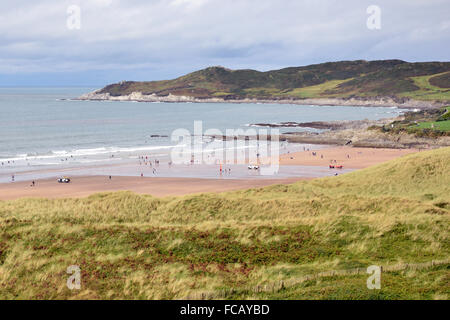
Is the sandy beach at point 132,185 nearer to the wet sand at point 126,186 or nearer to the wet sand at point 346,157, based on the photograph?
the wet sand at point 126,186

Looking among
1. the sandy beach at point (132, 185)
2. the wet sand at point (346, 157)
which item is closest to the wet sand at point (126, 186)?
the sandy beach at point (132, 185)

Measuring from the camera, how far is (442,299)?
12508mm

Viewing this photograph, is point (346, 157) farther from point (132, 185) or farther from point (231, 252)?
point (231, 252)

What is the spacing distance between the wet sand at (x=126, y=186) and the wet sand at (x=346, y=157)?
1522 centimetres

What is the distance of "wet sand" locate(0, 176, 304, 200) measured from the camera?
47.8m

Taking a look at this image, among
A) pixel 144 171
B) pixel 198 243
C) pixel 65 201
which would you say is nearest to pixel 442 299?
pixel 198 243

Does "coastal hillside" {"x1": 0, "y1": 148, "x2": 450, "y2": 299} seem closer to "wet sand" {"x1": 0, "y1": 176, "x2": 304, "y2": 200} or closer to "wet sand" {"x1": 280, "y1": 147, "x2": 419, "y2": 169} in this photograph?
"wet sand" {"x1": 0, "y1": 176, "x2": 304, "y2": 200}

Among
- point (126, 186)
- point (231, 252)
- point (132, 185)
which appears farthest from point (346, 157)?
point (231, 252)

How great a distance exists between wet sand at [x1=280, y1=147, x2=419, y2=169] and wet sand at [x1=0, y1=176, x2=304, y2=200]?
15.2 metres

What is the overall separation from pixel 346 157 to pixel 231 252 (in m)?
61.0

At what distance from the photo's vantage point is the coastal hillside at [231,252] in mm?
13617

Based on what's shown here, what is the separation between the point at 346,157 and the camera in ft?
246

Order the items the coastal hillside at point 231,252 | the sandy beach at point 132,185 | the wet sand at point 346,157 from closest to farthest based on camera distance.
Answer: the coastal hillside at point 231,252
the sandy beach at point 132,185
the wet sand at point 346,157

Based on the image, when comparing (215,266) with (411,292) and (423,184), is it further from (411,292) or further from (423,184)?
(423,184)
